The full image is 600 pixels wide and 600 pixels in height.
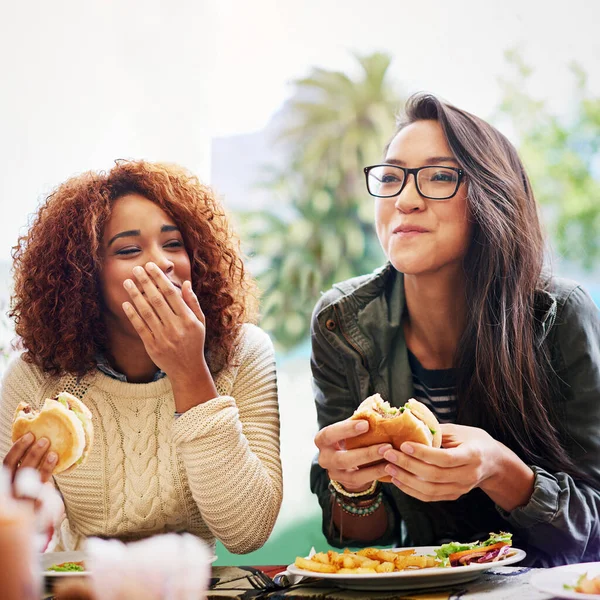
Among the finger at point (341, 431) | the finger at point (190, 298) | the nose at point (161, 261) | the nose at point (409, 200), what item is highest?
the nose at point (409, 200)

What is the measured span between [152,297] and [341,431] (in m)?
0.55

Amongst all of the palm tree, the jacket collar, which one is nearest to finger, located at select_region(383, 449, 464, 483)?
the jacket collar

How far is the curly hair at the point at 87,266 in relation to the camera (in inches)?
74.2

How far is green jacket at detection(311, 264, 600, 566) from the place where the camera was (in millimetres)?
1595

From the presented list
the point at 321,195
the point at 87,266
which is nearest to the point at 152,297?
the point at 87,266

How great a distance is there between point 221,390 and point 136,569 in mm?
1329

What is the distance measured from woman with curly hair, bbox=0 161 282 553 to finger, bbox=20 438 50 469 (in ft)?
1.33

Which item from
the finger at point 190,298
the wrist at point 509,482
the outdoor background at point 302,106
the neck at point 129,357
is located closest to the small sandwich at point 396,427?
the wrist at point 509,482

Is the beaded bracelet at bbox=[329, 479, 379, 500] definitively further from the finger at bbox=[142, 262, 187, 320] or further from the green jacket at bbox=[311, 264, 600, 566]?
the finger at bbox=[142, 262, 187, 320]

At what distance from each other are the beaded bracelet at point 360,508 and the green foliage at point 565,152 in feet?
8.70

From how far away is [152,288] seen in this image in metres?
1.68

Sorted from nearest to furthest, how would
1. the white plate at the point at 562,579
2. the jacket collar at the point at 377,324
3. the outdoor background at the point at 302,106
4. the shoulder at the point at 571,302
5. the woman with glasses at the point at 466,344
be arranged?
the white plate at the point at 562,579, the woman with glasses at the point at 466,344, the shoulder at the point at 571,302, the jacket collar at the point at 377,324, the outdoor background at the point at 302,106

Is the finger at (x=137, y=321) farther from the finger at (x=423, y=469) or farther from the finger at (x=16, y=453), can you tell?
the finger at (x=423, y=469)

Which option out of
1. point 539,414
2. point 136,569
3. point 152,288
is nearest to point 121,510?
point 152,288
